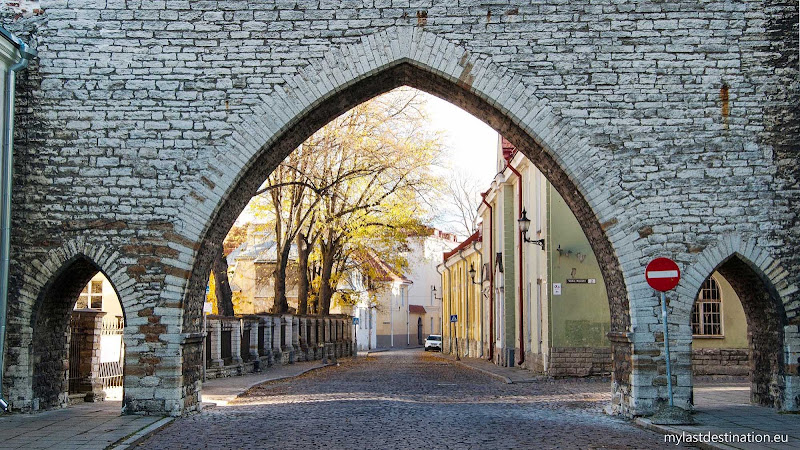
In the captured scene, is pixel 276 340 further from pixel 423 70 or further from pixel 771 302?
pixel 771 302

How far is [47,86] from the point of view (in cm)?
1330

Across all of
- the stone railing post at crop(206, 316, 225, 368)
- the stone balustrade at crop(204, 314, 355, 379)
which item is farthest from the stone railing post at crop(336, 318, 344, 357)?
the stone railing post at crop(206, 316, 225, 368)

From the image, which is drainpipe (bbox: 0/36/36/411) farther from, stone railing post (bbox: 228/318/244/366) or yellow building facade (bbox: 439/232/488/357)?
yellow building facade (bbox: 439/232/488/357)

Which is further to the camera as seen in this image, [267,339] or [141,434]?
[267,339]

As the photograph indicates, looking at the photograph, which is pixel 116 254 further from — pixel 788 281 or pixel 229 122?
pixel 788 281

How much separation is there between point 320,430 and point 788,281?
673 centimetres

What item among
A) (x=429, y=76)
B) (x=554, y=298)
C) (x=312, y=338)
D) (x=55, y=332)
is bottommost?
(x=312, y=338)

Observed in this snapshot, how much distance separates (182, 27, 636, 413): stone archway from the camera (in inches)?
521

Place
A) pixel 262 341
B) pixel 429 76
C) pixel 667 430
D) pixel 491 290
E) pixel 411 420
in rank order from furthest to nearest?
pixel 491 290 → pixel 262 341 → pixel 429 76 → pixel 411 420 → pixel 667 430

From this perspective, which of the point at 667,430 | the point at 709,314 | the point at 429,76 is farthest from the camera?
the point at 709,314

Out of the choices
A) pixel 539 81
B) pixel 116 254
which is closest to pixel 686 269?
pixel 539 81

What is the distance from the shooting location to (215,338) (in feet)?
68.8

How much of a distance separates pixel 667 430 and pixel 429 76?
599 cm

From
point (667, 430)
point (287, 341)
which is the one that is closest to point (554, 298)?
point (667, 430)
